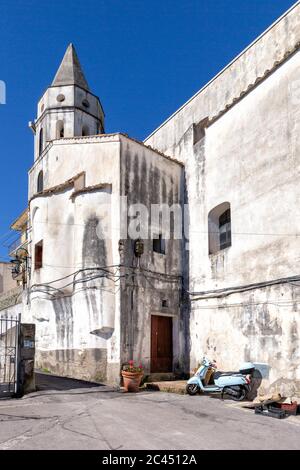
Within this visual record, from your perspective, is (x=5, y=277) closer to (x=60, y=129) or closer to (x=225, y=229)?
(x=60, y=129)

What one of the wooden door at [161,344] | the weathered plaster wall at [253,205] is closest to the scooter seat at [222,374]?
the weathered plaster wall at [253,205]

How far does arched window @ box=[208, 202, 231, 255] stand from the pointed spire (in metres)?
12.5

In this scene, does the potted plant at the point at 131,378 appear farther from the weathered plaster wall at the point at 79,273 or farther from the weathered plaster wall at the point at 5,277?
the weathered plaster wall at the point at 5,277

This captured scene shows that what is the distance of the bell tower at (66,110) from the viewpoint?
23844 mm

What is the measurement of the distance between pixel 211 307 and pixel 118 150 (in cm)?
597

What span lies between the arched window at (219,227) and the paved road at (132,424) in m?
5.27

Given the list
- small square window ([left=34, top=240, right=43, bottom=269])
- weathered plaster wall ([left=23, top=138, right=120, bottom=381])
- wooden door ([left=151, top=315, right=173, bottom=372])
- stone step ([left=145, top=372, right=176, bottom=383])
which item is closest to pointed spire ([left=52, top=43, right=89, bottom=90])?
weathered plaster wall ([left=23, top=138, right=120, bottom=381])

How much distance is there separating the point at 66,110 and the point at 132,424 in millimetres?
18639

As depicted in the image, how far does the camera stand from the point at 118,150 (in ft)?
52.0

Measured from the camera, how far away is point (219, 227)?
52.9 feet

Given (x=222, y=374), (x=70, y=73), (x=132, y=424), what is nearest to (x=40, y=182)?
(x=70, y=73)

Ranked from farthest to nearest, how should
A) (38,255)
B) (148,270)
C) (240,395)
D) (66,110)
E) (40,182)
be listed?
(66,110) < (40,182) < (38,255) < (148,270) < (240,395)
